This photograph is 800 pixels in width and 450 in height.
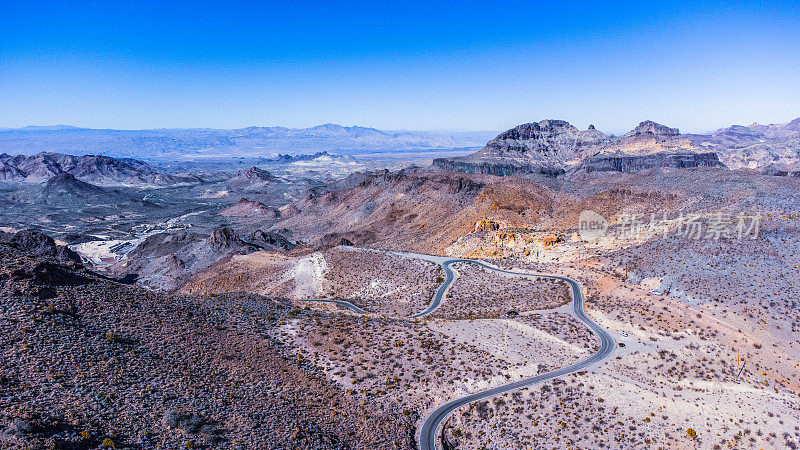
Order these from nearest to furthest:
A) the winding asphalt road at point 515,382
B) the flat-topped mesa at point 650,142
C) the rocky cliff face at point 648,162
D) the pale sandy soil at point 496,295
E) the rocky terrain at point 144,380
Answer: the rocky terrain at point 144,380 → the winding asphalt road at point 515,382 → the pale sandy soil at point 496,295 → the rocky cliff face at point 648,162 → the flat-topped mesa at point 650,142

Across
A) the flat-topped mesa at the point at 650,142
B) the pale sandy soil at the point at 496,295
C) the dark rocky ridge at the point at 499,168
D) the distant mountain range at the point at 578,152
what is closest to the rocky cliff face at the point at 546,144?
the distant mountain range at the point at 578,152

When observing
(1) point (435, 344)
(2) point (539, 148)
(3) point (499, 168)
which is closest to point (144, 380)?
(1) point (435, 344)

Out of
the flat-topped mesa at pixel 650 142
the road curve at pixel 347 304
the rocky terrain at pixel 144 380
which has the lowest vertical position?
the road curve at pixel 347 304

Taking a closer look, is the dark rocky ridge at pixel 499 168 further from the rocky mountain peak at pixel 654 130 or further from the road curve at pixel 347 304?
the road curve at pixel 347 304

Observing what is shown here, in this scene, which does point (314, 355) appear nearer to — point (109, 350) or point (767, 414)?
point (109, 350)

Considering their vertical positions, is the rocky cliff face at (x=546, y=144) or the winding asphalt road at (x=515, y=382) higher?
the rocky cliff face at (x=546, y=144)

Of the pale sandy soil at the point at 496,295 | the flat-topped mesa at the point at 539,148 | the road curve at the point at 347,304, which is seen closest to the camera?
the pale sandy soil at the point at 496,295

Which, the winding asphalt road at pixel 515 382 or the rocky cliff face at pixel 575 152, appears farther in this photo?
the rocky cliff face at pixel 575 152

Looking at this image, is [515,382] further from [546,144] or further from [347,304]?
[546,144]
